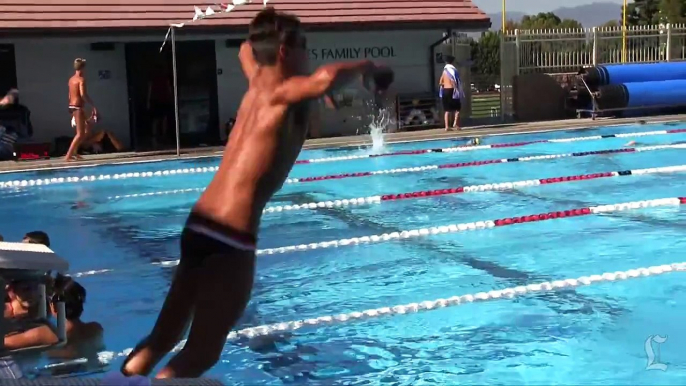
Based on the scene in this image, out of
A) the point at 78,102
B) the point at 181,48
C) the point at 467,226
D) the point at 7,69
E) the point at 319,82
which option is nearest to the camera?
the point at 319,82

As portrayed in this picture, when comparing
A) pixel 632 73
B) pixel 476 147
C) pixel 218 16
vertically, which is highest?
pixel 218 16

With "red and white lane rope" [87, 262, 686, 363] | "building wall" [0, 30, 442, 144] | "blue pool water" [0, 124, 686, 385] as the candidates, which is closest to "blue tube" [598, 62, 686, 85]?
"building wall" [0, 30, 442, 144]

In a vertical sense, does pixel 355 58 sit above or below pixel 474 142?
above

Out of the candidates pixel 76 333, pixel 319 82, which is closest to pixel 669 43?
pixel 76 333

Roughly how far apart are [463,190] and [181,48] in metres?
8.01

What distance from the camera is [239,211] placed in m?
3.46

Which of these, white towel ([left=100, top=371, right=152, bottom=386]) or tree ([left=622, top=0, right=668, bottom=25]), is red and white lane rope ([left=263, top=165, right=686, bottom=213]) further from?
tree ([left=622, top=0, right=668, bottom=25])

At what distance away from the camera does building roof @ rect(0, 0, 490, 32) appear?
49.8 feet

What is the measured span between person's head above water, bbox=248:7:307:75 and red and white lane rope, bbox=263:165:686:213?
6.19 m

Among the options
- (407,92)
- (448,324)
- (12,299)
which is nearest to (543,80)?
(407,92)

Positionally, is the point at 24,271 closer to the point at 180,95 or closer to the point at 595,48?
the point at 180,95

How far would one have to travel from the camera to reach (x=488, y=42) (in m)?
31.3


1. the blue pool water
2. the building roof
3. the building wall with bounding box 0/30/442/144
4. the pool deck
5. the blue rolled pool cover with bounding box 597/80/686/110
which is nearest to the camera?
the blue pool water

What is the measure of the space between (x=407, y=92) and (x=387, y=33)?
128cm
